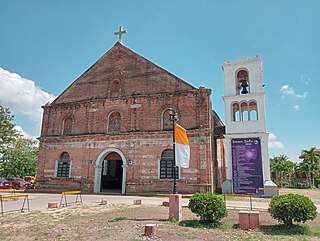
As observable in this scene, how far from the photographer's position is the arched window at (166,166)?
62.9ft

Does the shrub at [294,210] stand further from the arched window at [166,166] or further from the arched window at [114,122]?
the arched window at [114,122]

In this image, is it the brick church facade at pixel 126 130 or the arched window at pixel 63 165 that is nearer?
the brick church facade at pixel 126 130

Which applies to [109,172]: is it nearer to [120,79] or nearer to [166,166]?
[166,166]

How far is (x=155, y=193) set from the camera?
18.7 m

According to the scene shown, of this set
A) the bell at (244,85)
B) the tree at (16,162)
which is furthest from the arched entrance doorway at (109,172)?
the tree at (16,162)

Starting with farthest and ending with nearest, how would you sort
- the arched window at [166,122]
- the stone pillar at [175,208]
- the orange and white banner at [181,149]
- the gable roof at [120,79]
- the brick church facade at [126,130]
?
the gable roof at [120,79]
the arched window at [166,122]
the brick church facade at [126,130]
the orange and white banner at [181,149]
the stone pillar at [175,208]

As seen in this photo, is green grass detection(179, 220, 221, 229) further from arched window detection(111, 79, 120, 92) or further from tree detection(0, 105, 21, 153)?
tree detection(0, 105, 21, 153)

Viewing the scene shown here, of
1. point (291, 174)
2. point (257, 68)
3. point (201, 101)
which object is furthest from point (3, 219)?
point (291, 174)

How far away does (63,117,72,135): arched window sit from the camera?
23391mm

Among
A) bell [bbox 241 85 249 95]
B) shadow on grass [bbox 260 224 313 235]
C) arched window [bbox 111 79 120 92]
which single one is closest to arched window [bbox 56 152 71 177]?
arched window [bbox 111 79 120 92]

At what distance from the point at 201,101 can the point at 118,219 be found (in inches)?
489

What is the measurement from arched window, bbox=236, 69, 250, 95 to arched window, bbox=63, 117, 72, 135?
50.0ft

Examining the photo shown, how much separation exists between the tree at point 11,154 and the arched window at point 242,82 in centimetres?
3180

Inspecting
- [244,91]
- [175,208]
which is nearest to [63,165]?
[175,208]
